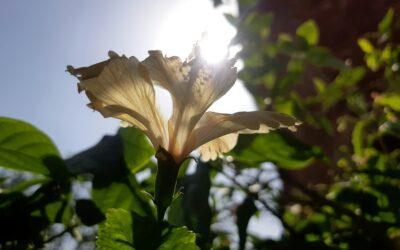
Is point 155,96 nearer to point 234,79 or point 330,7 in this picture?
point 234,79

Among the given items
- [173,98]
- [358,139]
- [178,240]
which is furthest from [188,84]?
[358,139]

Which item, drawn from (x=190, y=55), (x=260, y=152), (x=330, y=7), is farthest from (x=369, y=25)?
(x=190, y=55)

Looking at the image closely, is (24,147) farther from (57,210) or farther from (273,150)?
(273,150)

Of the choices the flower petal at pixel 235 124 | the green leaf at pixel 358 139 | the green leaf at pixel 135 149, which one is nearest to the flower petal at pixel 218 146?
the flower petal at pixel 235 124

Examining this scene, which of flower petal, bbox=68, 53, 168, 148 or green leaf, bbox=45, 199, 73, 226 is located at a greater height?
flower petal, bbox=68, 53, 168, 148

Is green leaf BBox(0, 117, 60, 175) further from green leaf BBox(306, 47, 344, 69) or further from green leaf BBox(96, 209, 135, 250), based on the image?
green leaf BBox(306, 47, 344, 69)

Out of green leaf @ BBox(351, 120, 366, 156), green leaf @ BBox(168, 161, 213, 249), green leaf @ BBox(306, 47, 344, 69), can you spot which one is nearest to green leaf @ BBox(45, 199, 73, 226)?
green leaf @ BBox(168, 161, 213, 249)
